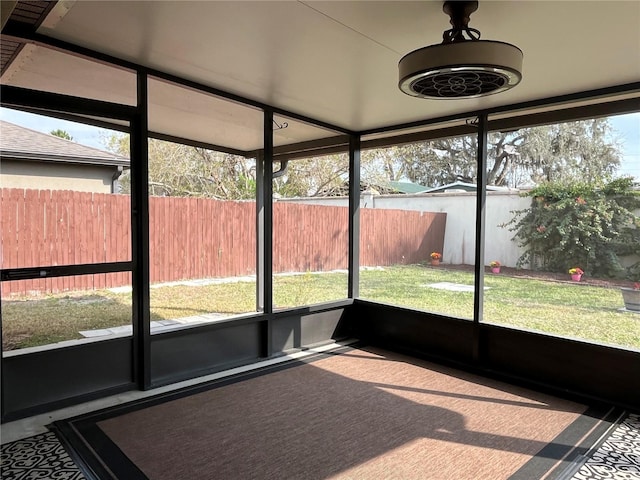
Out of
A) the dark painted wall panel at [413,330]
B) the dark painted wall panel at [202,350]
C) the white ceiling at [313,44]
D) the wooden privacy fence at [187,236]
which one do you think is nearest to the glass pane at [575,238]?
the wooden privacy fence at [187,236]

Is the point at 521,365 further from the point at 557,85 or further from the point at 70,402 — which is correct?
the point at 70,402

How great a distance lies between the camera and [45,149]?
2.75m

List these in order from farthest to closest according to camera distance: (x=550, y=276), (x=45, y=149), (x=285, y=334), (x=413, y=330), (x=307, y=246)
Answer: (x=550, y=276) < (x=307, y=246) < (x=413, y=330) < (x=285, y=334) < (x=45, y=149)

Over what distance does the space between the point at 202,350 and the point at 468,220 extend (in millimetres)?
6366

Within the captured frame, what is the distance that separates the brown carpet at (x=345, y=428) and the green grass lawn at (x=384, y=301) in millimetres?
799

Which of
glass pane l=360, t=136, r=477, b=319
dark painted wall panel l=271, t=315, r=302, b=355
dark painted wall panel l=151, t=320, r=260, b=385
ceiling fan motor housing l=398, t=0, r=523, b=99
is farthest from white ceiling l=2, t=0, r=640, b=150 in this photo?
glass pane l=360, t=136, r=477, b=319

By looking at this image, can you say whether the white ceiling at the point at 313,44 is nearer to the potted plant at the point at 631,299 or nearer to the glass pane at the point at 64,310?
the glass pane at the point at 64,310

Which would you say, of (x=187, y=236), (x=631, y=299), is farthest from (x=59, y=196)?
(x=631, y=299)

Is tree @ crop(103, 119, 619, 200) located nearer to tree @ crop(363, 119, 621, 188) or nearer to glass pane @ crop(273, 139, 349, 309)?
tree @ crop(363, 119, 621, 188)

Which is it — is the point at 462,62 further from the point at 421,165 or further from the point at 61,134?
the point at 421,165

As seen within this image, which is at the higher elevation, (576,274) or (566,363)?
(576,274)

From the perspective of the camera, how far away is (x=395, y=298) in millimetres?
7047

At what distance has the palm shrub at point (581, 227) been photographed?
23.3ft

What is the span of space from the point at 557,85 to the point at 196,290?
4.15m
